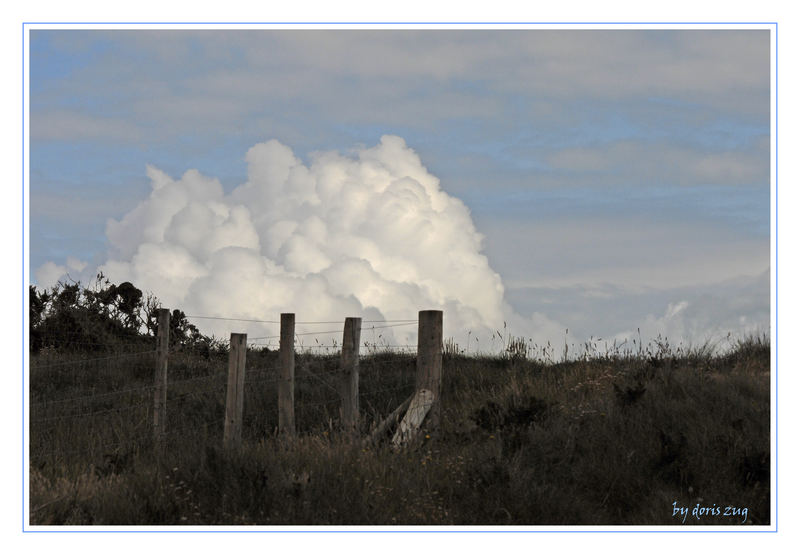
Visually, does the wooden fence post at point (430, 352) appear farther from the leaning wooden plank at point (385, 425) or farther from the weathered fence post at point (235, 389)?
the weathered fence post at point (235, 389)

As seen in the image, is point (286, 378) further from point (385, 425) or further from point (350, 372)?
point (385, 425)

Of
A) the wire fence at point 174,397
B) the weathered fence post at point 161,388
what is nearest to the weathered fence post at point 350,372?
the wire fence at point 174,397

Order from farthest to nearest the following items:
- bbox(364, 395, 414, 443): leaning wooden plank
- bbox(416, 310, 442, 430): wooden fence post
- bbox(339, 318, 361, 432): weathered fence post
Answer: bbox(416, 310, 442, 430): wooden fence post → bbox(339, 318, 361, 432): weathered fence post → bbox(364, 395, 414, 443): leaning wooden plank

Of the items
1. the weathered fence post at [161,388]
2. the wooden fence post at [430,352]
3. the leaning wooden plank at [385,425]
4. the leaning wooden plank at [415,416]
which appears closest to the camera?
the leaning wooden plank at [385,425]

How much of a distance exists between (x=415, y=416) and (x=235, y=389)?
2.54 meters

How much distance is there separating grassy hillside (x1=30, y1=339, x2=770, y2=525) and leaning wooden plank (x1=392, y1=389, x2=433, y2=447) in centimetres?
21

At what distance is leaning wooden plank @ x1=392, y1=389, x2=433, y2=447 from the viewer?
9141mm

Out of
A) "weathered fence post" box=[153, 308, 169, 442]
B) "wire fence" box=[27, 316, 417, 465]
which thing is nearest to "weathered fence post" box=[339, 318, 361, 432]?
"wire fence" box=[27, 316, 417, 465]

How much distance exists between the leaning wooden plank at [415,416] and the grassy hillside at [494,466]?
21 cm

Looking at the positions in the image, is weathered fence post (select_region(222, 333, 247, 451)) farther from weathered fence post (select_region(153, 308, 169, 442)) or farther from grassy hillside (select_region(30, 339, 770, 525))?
weathered fence post (select_region(153, 308, 169, 442))

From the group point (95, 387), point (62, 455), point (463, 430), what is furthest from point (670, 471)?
point (95, 387)

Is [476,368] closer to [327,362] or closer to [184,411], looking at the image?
[327,362]

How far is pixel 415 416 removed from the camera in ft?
32.5

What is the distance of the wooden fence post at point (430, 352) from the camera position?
10422 mm
